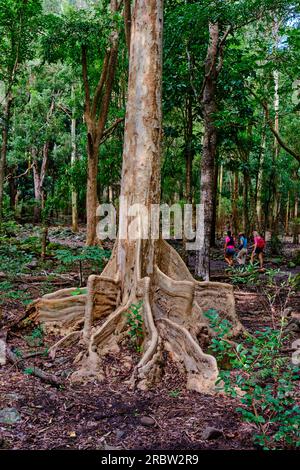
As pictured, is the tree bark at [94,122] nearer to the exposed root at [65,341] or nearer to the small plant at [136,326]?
the exposed root at [65,341]

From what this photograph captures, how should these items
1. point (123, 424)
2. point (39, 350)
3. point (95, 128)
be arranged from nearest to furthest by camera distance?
point (123, 424)
point (39, 350)
point (95, 128)

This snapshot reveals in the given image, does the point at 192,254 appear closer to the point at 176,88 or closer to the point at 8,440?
the point at 176,88

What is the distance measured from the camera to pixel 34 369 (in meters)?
5.43

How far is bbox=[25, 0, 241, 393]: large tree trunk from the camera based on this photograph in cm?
621

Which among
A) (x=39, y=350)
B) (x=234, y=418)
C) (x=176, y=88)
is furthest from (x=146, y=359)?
(x=176, y=88)

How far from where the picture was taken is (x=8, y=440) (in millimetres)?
4000

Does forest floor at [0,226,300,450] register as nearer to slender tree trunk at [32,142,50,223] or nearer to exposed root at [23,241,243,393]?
exposed root at [23,241,243,393]

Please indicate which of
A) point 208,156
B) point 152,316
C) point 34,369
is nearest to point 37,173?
point 208,156

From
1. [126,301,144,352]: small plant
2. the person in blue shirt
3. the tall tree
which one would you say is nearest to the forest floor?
[126,301,144,352]: small plant

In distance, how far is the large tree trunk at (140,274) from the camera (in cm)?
621

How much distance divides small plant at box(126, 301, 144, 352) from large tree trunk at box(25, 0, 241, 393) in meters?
0.05

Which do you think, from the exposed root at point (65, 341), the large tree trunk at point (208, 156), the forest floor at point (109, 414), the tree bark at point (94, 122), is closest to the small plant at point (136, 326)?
the forest floor at point (109, 414)

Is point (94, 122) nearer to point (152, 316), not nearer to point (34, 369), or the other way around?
point (152, 316)

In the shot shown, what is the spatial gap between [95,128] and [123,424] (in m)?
10.8
